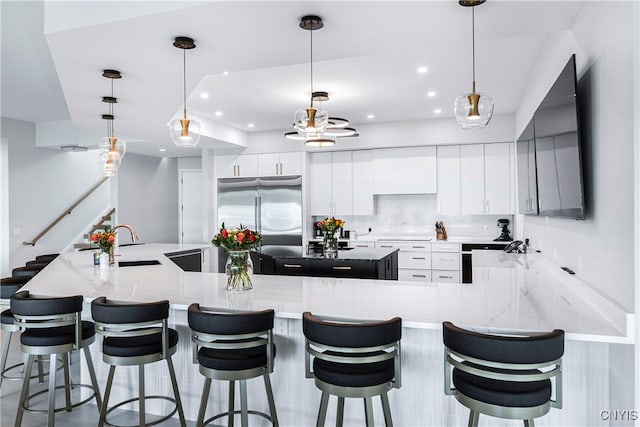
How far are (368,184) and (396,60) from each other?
3.26 m

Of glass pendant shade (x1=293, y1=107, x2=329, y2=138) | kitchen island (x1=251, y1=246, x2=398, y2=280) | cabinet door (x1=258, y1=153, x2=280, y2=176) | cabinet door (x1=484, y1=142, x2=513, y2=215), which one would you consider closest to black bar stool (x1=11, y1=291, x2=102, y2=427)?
glass pendant shade (x1=293, y1=107, x2=329, y2=138)

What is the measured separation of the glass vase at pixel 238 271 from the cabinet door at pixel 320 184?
14.8 ft

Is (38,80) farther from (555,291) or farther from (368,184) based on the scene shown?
(555,291)

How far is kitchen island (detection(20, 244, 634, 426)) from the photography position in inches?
78.9

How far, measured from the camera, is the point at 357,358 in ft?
6.30

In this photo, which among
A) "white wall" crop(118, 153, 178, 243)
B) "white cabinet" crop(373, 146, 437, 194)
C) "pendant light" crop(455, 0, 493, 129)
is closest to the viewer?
"pendant light" crop(455, 0, 493, 129)

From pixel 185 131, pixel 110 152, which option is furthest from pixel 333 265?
pixel 110 152

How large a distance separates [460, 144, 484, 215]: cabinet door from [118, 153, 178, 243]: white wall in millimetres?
6151

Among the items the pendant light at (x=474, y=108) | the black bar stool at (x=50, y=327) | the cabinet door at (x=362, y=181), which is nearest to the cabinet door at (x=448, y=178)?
the cabinet door at (x=362, y=181)

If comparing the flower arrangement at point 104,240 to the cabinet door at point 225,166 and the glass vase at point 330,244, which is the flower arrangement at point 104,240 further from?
the cabinet door at point 225,166

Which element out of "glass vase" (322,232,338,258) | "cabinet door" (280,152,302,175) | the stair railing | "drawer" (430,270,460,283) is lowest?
"drawer" (430,270,460,283)

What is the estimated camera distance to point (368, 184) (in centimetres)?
711

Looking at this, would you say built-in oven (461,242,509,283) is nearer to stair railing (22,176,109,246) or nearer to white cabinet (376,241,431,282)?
white cabinet (376,241,431,282)

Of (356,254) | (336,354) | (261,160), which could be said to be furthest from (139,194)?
(336,354)
